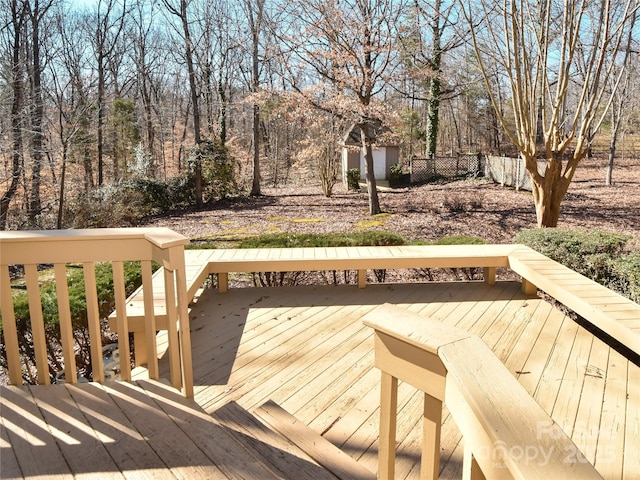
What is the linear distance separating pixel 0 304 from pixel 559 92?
18.4 feet

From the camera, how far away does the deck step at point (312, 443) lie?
163cm

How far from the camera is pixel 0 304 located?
1.90 meters

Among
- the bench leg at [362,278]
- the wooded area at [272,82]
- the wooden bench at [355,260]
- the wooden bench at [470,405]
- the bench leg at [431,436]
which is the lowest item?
the bench leg at [362,278]

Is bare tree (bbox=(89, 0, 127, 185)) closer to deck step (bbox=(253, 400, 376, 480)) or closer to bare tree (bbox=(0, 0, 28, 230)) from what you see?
bare tree (bbox=(0, 0, 28, 230))

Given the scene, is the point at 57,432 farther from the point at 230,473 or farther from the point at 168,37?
the point at 168,37

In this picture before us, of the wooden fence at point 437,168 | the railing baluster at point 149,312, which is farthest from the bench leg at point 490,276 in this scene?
the wooden fence at point 437,168

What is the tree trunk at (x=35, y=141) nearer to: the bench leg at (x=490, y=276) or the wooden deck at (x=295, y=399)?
the wooden deck at (x=295, y=399)

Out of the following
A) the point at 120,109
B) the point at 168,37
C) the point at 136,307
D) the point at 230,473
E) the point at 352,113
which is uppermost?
the point at 168,37

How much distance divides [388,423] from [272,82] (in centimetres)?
1835

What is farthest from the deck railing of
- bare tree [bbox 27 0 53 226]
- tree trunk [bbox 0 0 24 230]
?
tree trunk [bbox 0 0 24 230]

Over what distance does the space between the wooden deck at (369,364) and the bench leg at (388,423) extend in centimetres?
74

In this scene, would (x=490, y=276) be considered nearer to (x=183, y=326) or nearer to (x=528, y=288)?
(x=528, y=288)

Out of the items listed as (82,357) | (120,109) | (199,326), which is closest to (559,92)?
(199,326)

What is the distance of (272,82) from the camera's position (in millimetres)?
17891
